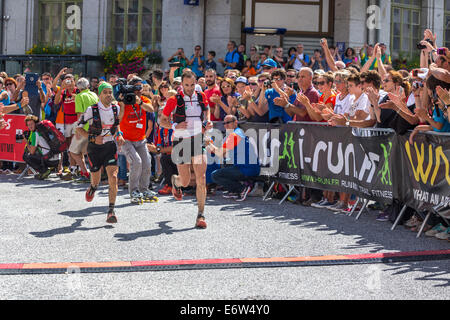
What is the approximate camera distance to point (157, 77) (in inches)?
603

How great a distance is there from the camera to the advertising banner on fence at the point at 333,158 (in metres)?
10.4

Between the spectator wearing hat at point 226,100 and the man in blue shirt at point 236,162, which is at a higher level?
the spectator wearing hat at point 226,100

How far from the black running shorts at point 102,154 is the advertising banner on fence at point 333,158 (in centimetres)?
331

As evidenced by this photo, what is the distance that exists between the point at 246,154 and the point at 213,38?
11.4 metres

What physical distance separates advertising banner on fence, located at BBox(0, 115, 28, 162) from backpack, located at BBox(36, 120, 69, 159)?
96 cm

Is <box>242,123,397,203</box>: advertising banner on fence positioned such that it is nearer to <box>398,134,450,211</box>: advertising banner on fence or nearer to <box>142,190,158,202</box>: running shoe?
<box>398,134,450,211</box>: advertising banner on fence

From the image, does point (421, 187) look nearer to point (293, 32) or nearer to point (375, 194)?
point (375, 194)

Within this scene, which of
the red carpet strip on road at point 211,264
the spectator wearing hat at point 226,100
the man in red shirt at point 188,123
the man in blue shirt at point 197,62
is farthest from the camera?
the man in blue shirt at point 197,62

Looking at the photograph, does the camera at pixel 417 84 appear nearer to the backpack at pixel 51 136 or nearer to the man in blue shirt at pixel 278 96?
the man in blue shirt at pixel 278 96

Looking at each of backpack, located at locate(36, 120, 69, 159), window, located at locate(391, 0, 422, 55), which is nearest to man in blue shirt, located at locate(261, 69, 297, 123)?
backpack, located at locate(36, 120, 69, 159)

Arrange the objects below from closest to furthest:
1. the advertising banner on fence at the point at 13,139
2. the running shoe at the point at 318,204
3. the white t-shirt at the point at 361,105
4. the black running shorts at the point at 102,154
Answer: the black running shorts at the point at 102,154
the white t-shirt at the point at 361,105
the running shoe at the point at 318,204
the advertising banner on fence at the point at 13,139

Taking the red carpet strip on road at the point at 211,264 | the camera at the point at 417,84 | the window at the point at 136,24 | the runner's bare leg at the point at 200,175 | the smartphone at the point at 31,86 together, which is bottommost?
the red carpet strip on road at the point at 211,264

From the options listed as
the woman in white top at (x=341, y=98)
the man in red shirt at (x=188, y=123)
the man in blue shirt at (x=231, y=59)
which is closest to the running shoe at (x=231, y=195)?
the woman in white top at (x=341, y=98)

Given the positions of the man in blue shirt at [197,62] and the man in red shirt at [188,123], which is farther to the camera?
the man in blue shirt at [197,62]
